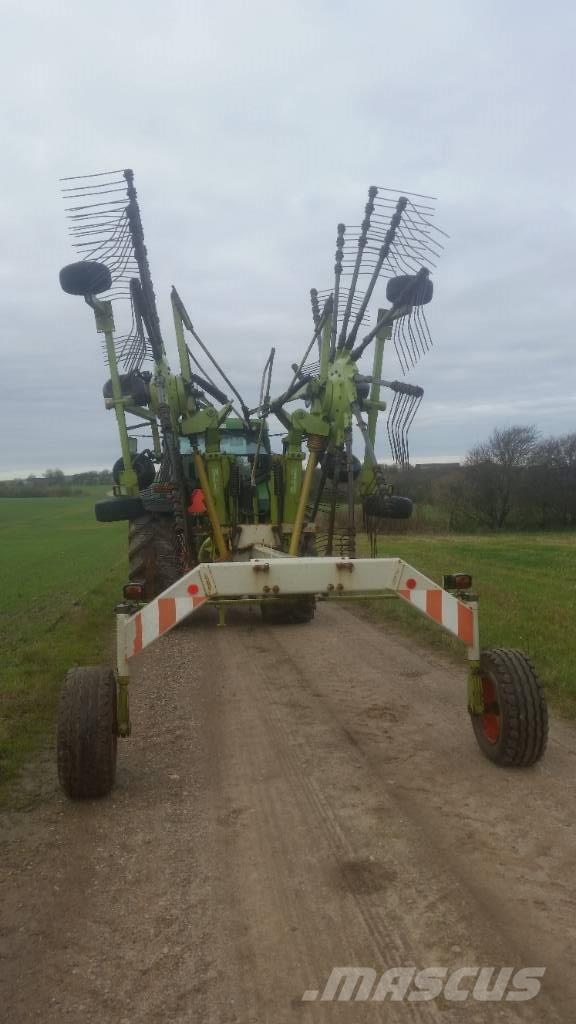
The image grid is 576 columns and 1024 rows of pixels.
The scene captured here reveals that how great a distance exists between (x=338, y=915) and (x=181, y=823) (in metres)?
1.27

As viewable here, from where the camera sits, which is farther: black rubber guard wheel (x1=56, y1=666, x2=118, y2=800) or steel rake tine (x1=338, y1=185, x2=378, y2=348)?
steel rake tine (x1=338, y1=185, x2=378, y2=348)

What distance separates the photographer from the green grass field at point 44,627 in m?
6.10

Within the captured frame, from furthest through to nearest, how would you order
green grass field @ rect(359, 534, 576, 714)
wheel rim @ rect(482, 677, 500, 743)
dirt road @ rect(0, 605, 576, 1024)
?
green grass field @ rect(359, 534, 576, 714)
wheel rim @ rect(482, 677, 500, 743)
dirt road @ rect(0, 605, 576, 1024)

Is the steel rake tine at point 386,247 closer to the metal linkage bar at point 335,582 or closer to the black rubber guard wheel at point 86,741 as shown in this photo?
the metal linkage bar at point 335,582

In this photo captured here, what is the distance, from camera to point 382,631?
10.2 meters

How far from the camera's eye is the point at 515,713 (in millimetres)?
4723

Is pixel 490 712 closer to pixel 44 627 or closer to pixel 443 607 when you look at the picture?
pixel 443 607

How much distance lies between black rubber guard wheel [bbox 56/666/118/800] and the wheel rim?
233cm

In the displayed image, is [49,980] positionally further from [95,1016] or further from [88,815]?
[88,815]

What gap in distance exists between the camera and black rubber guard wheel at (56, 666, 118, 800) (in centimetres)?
442

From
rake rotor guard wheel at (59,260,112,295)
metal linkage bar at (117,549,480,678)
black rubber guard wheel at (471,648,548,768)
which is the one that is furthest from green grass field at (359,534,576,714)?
rake rotor guard wheel at (59,260,112,295)

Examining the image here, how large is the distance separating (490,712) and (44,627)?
25.1ft

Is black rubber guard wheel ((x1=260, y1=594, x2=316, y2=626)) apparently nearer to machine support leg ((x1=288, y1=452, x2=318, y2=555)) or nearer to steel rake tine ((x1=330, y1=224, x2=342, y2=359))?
machine support leg ((x1=288, y1=452, x2=318, y2=555))

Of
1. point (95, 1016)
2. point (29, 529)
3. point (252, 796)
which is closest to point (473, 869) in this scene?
point (252, 796)
